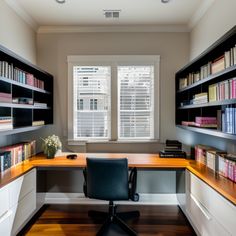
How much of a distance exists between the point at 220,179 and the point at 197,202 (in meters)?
0.40

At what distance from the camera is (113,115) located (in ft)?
12.5

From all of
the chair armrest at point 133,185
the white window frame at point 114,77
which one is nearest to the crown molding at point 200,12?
the white window frame at point 114,77

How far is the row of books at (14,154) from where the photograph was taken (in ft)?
8.39

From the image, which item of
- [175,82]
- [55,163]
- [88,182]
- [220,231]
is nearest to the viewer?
[220,231]

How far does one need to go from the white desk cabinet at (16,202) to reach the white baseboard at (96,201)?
2.81ft

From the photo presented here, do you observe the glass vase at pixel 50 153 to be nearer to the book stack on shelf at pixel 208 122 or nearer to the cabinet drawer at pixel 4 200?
the cabinet drawer at pixel 4 200

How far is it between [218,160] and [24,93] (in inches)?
98.2

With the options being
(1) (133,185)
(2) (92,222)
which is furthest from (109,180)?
(2) (92,222)

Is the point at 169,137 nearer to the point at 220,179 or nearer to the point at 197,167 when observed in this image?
the point at 197,167

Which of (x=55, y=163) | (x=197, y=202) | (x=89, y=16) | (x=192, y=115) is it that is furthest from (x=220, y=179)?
(x=89, y=16)

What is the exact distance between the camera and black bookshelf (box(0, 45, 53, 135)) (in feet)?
8.37

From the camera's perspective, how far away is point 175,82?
378 cm

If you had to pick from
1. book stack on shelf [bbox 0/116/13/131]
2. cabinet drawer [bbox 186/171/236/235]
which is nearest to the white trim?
book stack on shelf [bbox 0/116/13/131]

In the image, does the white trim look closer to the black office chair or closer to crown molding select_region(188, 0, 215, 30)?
crown molding select_region(188, 0, 215, 30)
